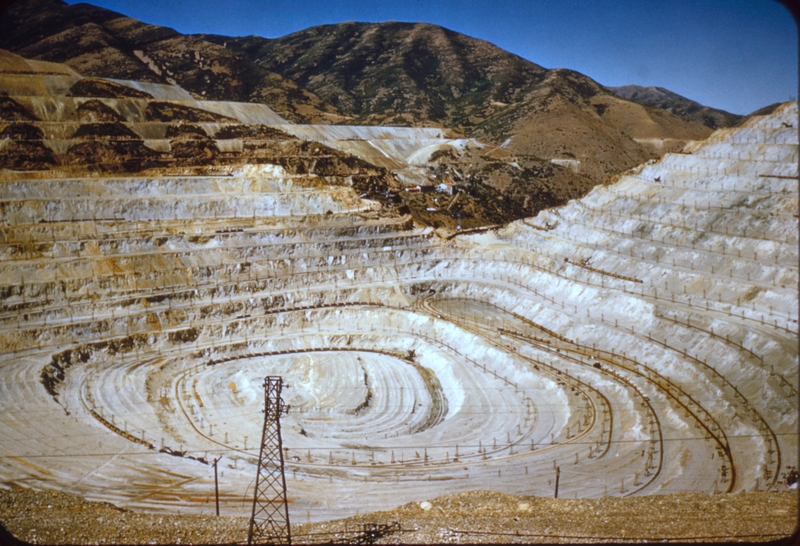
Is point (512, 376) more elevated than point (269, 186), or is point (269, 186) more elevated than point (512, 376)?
point (269, 186)

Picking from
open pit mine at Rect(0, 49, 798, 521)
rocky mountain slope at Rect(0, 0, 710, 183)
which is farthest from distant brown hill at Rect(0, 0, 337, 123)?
open pit mine at Rect(0, 49, 798, 521)

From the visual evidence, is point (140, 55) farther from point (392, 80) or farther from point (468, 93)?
point (468, 93)

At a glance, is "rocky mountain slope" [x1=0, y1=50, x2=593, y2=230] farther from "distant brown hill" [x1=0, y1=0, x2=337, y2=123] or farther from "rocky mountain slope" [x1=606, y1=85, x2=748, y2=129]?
"rocky mountain slope" [x1=606, y1=85, x2=748, y2=129]

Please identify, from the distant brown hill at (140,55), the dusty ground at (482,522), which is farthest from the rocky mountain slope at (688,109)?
the dusty ground at (482,522)

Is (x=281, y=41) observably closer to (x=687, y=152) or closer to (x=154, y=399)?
(x=687, y=152)

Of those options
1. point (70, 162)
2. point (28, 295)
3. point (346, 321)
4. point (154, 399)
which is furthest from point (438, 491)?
point (70, 162)

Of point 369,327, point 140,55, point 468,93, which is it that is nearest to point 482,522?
point 369,327

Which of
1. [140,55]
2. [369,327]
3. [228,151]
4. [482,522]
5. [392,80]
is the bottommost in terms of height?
[482,522]
